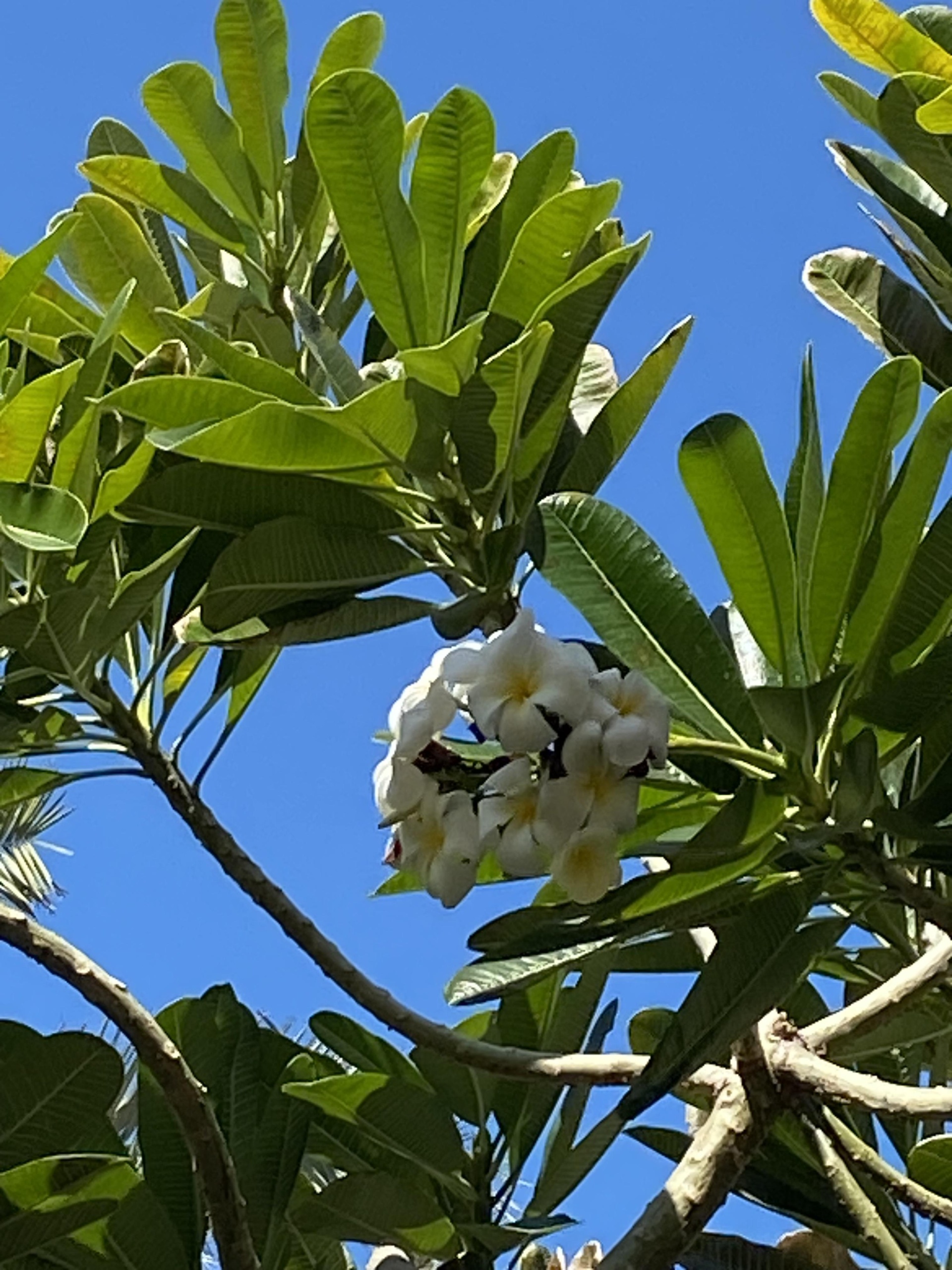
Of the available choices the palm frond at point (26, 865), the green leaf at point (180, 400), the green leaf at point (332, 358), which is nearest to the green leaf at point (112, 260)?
the green leaf at point (332, 358)

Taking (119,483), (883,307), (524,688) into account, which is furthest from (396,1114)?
(883,307)

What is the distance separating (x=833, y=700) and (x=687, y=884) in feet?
0.53

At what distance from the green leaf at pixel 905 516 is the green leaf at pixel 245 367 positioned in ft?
1.29

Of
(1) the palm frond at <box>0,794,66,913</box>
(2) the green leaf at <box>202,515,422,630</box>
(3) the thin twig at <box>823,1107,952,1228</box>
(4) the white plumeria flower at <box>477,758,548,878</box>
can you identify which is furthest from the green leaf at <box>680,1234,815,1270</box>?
(1) the palm frond at <box>0,794,66,913</box>

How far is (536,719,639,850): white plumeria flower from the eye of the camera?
108cm

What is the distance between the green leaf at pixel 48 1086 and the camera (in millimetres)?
1320

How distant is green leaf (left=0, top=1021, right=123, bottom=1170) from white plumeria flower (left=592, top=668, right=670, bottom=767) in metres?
0.51

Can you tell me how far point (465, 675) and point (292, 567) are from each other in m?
0.17

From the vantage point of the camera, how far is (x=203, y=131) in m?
1.48

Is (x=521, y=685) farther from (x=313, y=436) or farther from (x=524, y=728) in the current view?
(x=313, y=436)

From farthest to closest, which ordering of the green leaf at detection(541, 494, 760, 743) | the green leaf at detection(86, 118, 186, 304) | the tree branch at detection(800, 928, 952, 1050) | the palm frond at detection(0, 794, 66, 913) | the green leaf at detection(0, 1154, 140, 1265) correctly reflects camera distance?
1. the palm frond at detection(0, 794, 66, 913)
2. the green leaf at detection(86, 118, 186, 304)
3. the tree branch at detection(800, 928, 952, 1050)
4. the green leaf at detection(0, 1154, 140, 1265)
5. the green leaf at detection(541, 494, 760, 743)

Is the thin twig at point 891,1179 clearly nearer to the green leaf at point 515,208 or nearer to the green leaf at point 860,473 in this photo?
the green leaf at point 860,473

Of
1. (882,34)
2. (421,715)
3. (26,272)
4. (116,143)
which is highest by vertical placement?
(116,143)

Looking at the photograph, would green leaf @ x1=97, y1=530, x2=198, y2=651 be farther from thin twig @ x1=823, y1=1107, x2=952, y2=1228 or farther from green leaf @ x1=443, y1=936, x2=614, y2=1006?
thin twig @ x1=823, y1=1107, x2=952, y2=1228
